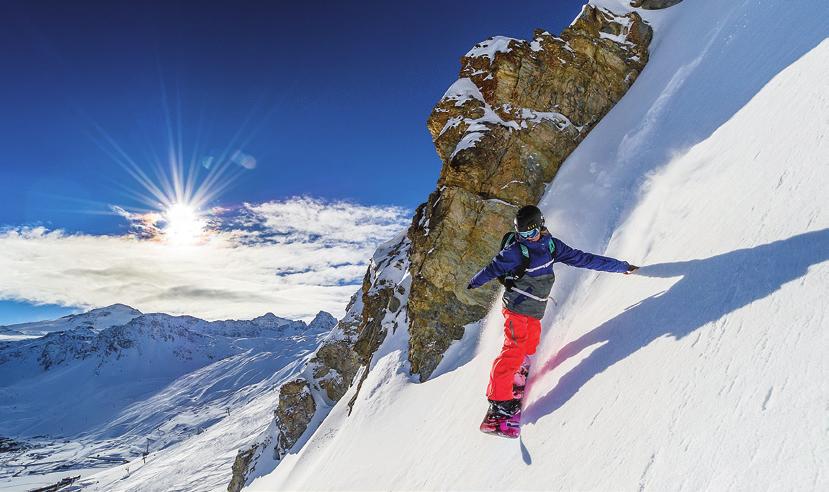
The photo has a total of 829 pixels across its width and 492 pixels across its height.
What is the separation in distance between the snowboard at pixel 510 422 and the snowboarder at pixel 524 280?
0.05 ft

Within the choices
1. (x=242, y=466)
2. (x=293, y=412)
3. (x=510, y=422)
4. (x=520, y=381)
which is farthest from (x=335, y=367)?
(x=510, y=422)

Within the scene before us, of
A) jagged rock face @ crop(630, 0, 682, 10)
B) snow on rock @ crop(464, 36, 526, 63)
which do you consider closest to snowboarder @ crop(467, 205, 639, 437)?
snow on rock @ crop(464, 36, 526, 63)

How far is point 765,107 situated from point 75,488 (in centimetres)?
21293

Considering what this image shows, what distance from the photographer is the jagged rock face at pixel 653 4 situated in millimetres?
16148

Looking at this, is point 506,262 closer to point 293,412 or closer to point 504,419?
point 504,419

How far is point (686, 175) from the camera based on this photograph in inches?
287

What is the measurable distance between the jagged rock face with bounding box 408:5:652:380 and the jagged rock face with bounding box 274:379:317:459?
18544 mm

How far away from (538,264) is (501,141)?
31.5 feet

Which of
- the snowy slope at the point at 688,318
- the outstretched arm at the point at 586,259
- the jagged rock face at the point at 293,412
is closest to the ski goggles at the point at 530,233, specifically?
the outstretched arm at the point at 586,259

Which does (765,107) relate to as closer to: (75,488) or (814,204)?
(814,204)

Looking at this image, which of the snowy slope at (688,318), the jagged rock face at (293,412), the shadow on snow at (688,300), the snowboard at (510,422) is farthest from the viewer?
the jagged rock face at (293,412)

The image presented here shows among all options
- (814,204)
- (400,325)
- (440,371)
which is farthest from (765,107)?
(400,325)

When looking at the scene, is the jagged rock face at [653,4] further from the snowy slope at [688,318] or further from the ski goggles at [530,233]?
the ski goggles at [530,233]

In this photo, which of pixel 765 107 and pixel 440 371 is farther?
pixel 440 371
